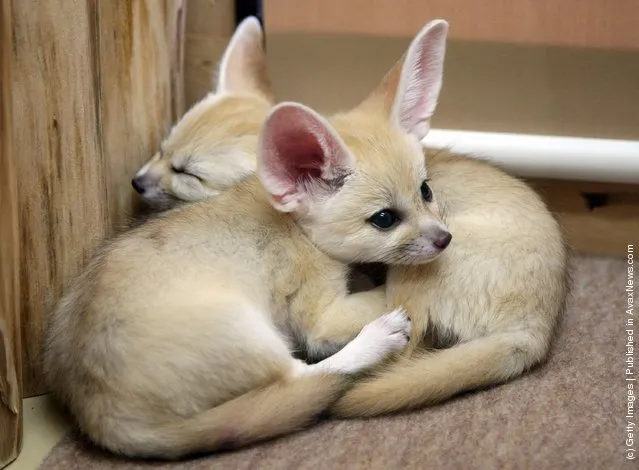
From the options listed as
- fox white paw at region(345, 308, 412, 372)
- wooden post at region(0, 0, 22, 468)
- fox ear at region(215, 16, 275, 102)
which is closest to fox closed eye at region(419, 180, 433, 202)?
fox white paw at region(345, 308, 412, 372)

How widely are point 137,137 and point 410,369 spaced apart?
891 mm

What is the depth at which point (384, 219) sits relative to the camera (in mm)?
1744

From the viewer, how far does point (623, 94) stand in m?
2.38

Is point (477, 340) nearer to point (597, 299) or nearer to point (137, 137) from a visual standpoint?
point (597, 299)

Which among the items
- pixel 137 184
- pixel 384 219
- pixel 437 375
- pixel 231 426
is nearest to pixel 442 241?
pixel 384 219

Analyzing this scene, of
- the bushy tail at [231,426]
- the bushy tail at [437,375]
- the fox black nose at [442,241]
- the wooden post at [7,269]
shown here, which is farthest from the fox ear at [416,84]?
the wooden post at [7,269]

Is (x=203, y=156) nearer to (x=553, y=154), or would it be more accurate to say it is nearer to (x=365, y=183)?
(x=365, y=183)

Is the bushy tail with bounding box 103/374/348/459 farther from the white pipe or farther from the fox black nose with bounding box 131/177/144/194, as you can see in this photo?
the white pipe

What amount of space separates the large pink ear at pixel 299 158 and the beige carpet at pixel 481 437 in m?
0.46

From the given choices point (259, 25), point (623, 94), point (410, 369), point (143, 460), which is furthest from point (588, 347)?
point (259, 25)

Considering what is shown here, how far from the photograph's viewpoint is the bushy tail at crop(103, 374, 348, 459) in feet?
4.79

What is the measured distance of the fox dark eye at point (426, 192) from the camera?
1805mm

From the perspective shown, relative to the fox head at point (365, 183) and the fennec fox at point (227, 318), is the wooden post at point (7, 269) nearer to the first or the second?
the fennec fox at point (227, 318)

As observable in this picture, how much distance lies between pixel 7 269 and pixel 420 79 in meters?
0.92
